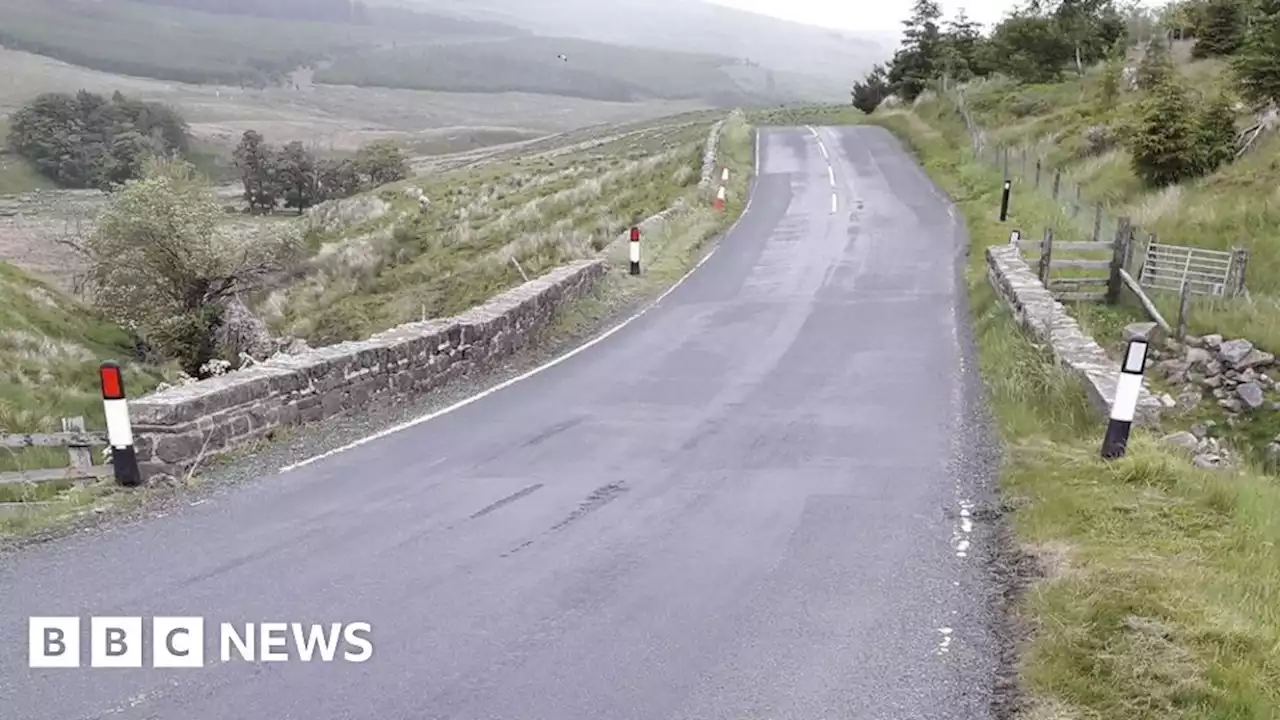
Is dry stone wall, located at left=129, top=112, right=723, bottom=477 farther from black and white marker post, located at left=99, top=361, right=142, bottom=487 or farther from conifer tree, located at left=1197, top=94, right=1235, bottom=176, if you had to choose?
conifer tree, located at left=1197, top=94, right=1235, bottom=176

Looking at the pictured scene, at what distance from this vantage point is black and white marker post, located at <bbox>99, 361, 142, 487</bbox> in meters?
7.49

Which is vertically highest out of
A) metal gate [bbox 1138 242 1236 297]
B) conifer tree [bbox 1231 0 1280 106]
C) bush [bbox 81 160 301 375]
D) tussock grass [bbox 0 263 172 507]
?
conifer tree [bbox 1231 0 1280 106]

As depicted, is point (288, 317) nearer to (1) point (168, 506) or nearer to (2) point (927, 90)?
(1) point (168, 506)

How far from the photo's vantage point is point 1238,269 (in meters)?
16.1

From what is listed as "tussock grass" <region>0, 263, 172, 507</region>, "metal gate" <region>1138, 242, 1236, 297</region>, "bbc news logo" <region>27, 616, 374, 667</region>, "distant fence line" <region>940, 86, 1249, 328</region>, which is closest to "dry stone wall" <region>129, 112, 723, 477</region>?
"bbc news logo" <region>27, 616, 374, 667</region>

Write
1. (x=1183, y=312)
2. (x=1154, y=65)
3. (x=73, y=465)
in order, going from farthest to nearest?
(x=1154, y=65)
(x=1183, y=312)
(x=73, y=465)

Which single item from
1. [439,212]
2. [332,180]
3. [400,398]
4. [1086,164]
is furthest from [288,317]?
[332,180]

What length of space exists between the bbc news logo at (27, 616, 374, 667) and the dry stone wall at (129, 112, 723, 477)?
2.76 meters

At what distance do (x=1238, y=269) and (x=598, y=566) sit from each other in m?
14.6

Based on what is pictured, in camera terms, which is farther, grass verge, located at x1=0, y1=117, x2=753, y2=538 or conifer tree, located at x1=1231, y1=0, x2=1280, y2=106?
conifer tree, located at x1=1231, y1=0, x2=1280, y2=106

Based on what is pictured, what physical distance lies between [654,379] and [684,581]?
616 centimetres

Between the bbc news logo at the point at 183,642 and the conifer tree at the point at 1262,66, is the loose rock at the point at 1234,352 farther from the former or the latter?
the bbc news logo at the point at 183,642

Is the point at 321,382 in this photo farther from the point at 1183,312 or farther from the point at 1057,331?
the point at 1183,312

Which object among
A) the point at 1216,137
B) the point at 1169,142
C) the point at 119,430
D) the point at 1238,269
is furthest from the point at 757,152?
the point at 119,430
